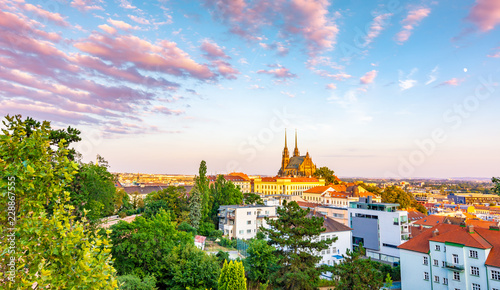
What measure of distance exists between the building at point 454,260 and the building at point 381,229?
11.2 meters

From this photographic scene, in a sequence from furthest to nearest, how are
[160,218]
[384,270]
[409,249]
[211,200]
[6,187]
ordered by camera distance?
[211,200]
[384,270]
[409,249]
[160,218]
[6,187]

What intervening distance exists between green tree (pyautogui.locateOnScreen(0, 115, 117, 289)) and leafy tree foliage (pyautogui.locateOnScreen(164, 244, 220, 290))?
2037cm

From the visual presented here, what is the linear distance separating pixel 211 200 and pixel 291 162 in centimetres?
8388

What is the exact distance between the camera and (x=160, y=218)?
27859 millimetres

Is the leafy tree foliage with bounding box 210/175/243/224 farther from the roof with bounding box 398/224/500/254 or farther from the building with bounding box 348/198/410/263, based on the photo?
the roof with bounding box 398/224/500/254

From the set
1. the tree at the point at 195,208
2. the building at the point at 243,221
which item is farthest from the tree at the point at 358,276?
the tree at the point at 195,208

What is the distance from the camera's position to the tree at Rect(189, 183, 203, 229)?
143 feet

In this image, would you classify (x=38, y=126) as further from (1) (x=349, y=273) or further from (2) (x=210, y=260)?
(2) (x=210, y=260)

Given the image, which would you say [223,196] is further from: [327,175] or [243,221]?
[327,175]

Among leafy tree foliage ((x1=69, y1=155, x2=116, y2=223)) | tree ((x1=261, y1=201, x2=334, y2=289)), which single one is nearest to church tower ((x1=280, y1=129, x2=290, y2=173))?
leafy tree foliage ((x1=69, y1=155, x2=116, y2=223))

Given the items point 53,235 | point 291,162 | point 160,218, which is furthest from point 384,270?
point 291,162

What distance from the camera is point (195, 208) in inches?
1737

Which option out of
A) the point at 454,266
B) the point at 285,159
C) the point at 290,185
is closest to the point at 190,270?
the point at 454,266

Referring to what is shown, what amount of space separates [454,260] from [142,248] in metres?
26.2
